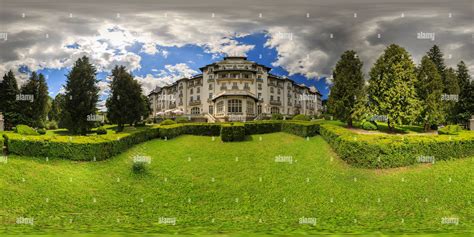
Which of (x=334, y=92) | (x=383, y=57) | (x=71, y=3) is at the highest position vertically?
(x=71, y=3)

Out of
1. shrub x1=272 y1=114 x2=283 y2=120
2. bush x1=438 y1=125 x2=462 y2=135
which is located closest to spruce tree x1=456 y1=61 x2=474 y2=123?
bush x1=438 y1=125 x2=462 y2=135

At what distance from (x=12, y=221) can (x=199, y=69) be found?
388 centimetres

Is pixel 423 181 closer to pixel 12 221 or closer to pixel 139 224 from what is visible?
pixel 139 224

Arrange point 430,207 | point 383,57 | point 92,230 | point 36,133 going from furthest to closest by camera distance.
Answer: point 383,57, point 36,133, point 430,207, point 92,230

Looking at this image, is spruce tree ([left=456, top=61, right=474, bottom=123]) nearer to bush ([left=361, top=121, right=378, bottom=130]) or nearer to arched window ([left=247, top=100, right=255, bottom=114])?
bush ([left=361, top=121, right=378, bottom=130])

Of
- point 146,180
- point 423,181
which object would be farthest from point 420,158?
point 146,180

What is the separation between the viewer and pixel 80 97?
5578 mm

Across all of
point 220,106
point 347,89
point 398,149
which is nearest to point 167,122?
point 220,106

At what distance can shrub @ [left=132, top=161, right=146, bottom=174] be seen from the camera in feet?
19.3

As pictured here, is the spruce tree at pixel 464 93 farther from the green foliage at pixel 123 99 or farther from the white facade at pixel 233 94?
the green foliage at pixel 123 99

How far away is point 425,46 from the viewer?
629 centimetres

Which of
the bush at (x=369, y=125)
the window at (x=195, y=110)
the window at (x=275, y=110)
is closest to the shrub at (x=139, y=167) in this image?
the window at (x=195, y=110)

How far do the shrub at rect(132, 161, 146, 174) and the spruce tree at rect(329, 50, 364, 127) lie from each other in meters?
4.17

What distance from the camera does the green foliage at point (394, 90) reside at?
6898 mm
